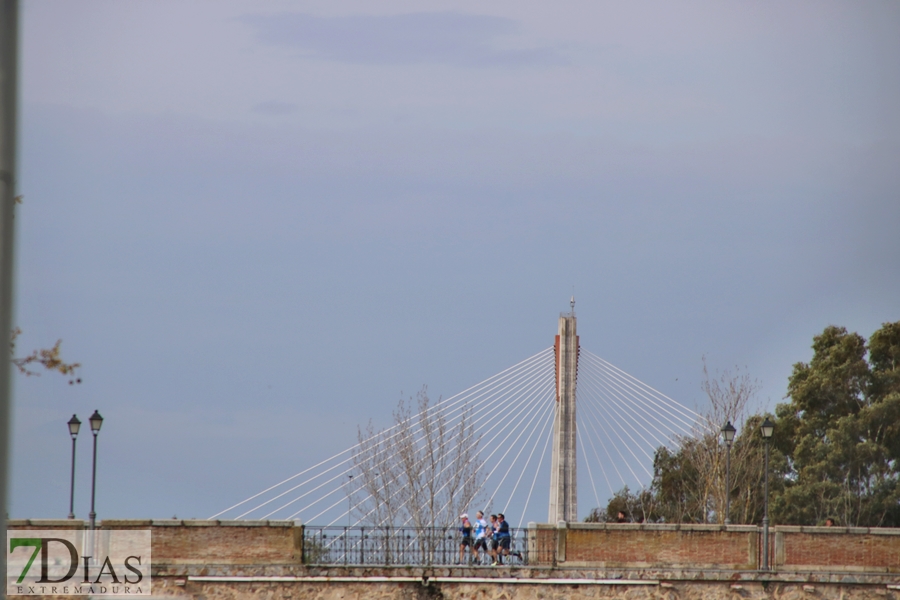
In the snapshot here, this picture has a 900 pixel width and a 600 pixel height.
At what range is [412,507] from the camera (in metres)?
27.4

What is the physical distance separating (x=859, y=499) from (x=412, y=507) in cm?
1249

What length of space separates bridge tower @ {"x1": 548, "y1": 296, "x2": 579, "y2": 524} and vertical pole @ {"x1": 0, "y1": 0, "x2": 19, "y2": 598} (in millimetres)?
28403

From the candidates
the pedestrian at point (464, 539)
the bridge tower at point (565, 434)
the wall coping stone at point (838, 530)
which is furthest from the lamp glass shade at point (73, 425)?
the bridge tower at point (565, 434)

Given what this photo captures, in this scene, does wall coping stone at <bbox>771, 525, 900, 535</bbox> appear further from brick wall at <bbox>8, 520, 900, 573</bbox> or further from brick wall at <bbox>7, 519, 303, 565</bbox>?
brick wall at <bbox>7, 519, 303, 565</bbox>

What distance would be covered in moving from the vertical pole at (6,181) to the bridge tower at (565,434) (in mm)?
28403

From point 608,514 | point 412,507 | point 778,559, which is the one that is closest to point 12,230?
point 778,559

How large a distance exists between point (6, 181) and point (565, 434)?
28.8m

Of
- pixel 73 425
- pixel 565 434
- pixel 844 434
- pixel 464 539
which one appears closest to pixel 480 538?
pixel 464 539

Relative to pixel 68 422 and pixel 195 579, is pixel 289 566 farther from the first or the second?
pixel 68 422

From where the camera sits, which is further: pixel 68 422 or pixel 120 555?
pixel 68 422

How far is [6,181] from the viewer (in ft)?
11.3

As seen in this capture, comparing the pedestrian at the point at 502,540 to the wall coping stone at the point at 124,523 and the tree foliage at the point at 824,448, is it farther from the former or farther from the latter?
the tree foliage at the point at 824,448

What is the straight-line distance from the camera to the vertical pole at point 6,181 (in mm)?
3457

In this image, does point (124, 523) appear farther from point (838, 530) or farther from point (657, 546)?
point (838, 530)
